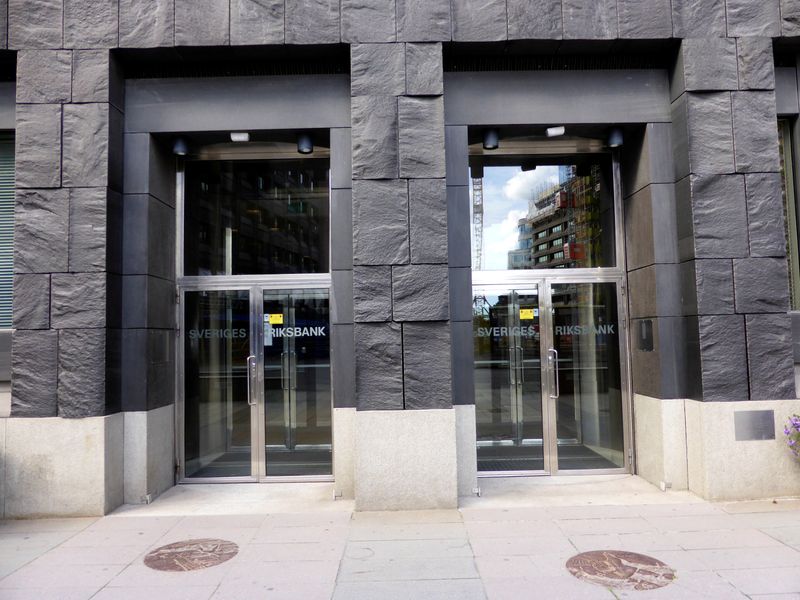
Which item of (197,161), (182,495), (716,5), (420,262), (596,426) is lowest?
(182,495)

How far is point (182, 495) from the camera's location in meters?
6.93

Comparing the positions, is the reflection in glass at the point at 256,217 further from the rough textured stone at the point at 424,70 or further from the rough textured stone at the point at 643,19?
the rough textured stone at the point at 643,19

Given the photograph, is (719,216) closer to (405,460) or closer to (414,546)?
(405,460)

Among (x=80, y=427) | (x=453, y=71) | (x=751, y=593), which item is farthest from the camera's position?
(x=453, y=71)

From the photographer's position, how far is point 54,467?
240 inches

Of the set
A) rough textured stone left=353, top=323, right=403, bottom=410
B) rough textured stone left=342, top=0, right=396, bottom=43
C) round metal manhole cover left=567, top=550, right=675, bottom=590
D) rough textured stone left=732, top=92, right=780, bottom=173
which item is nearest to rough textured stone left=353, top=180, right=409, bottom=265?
rough textured stone left=353, top=323, right=403, bottom=410

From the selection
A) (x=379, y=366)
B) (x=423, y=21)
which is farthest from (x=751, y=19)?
(x=379, y=366)

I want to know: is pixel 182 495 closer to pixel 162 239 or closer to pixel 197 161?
pixel 162 239

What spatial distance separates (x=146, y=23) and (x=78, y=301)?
322cm

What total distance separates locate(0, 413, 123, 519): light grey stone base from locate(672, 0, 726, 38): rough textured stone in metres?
7.72

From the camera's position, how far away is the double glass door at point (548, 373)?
7.61 meters

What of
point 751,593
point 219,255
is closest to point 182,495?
point 219,255

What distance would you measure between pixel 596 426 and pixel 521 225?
2.90 meters

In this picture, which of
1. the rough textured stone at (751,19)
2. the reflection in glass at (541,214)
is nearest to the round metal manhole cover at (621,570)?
the reflection in glass at (541,214)
